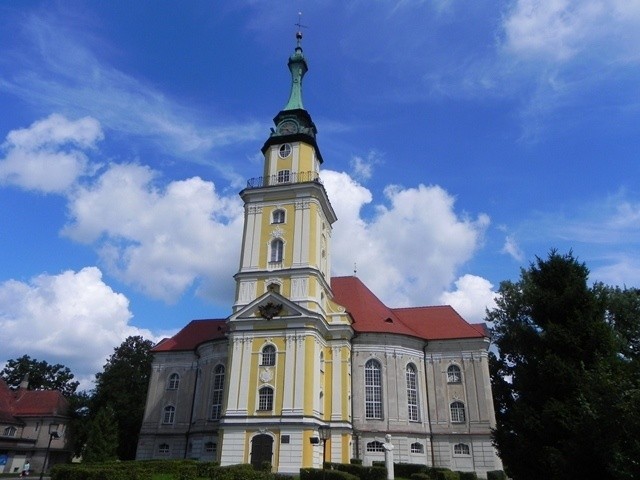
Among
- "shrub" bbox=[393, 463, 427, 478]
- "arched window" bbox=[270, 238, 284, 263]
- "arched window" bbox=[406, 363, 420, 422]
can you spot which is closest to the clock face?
"arched window" bbox=[270, 238, 284, 263]

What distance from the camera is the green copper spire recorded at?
1663 inches

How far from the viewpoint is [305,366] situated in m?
31.8

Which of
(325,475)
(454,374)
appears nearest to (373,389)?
(454,374)

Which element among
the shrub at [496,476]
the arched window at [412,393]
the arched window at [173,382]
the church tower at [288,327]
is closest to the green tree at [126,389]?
the arched window at [173,382]

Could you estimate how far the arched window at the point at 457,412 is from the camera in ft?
121

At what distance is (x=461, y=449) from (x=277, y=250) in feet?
65.2

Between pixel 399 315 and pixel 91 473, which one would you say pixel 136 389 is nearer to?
pixel 399 315

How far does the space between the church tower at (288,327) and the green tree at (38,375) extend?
47.1 metres

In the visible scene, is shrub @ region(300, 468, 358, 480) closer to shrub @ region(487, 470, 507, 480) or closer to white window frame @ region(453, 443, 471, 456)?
shrub @ region(487, 470, 507, 480)

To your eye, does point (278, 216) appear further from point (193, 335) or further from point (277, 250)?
point (193, 335)

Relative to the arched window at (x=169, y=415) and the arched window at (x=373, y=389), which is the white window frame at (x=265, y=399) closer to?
the arched window at (x=373, y=389)

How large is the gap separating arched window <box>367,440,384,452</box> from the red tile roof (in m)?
15.1

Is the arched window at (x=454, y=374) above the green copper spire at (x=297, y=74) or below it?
below

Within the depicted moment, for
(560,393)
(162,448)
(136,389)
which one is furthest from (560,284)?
(136,389)
